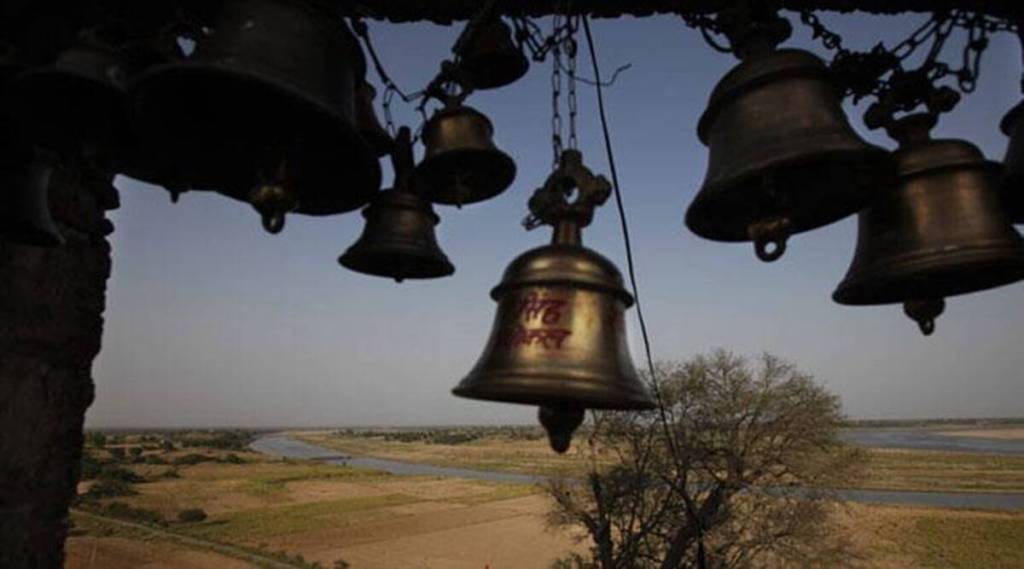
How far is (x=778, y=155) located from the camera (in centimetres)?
182

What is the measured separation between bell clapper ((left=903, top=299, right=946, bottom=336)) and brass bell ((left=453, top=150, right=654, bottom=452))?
3.67ft

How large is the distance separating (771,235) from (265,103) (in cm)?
156

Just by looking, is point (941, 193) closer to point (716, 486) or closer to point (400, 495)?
point (716, 486)

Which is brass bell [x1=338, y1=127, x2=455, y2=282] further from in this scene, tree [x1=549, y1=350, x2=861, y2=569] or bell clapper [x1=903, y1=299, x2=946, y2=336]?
tree [x1=549, y1=350, x2=861, y2=569]

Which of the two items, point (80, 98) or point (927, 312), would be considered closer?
point (80, 98)

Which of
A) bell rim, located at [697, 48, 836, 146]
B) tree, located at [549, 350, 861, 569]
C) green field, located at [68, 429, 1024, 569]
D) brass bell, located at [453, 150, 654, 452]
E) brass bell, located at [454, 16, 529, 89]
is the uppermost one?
brass bell, located at [454, 16, 529, 89]

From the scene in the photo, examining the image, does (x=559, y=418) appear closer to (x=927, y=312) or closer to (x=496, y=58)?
(x=927, y=312)

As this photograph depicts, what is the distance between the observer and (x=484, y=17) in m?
2.13

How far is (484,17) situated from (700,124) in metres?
0.86

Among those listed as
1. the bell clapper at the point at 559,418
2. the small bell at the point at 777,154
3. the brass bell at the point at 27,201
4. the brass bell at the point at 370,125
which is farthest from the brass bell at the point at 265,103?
the small bell at the point at 777,154

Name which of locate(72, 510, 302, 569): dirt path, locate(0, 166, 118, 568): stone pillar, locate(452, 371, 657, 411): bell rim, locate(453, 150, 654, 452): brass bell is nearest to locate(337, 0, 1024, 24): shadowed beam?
locate(453, 150, 654, 452): brass bell

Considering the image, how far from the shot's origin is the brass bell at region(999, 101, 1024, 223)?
2.04 metres

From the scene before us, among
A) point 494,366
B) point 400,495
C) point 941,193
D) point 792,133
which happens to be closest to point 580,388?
point 494,366

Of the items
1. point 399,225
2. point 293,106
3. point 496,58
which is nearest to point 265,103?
point 293,106
